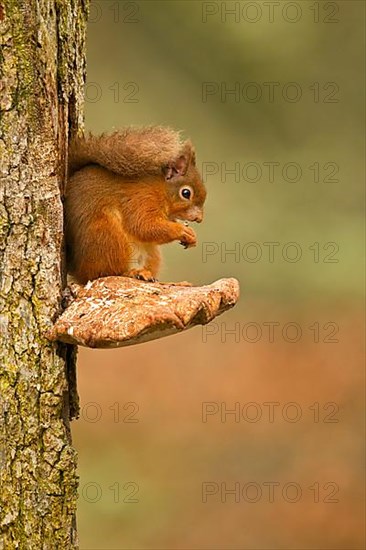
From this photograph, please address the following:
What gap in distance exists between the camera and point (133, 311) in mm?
1952

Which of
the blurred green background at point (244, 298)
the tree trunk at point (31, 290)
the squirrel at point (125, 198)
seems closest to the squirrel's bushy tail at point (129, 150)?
the squirrel at point (125, 198)

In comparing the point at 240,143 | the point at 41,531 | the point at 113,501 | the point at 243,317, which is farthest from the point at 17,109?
the point at 243,317

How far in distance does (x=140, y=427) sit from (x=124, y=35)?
205 centimetres

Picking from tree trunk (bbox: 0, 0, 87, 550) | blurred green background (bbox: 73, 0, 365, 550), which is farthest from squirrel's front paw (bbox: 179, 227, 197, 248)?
blurred green background (bbox: 73, 0, 365, 550)

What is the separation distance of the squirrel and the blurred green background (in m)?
2.90

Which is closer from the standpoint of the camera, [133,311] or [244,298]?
[133,311]

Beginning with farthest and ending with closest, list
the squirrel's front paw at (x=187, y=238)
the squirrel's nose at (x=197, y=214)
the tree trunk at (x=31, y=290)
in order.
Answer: the squirrel's nose at (x=197, y=214), the squirrel's front paw at (x=187, y=238), the tree trunk at (x=31, y=290)

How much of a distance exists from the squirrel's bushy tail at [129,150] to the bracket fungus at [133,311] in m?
0.25

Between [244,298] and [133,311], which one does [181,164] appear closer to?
[133,311]

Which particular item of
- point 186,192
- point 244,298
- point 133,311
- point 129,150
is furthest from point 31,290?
point 244,298

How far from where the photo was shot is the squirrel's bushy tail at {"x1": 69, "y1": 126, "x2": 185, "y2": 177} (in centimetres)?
219

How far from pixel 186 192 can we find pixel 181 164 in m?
0.07

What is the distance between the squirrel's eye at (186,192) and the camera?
2361mm

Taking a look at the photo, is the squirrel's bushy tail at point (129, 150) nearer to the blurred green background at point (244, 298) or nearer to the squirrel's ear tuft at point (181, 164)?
the squirrel's ear tuft at point (181, 164)
